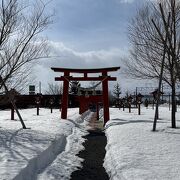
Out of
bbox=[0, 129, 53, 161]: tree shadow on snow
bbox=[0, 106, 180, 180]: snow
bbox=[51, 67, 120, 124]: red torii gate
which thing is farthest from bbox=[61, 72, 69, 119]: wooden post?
bbox=[0, 129, 53, 161]: tree shadow on snow

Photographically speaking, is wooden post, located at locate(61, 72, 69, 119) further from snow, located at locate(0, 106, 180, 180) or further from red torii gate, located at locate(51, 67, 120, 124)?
snow, located at locate(0, 106, 180, 180)

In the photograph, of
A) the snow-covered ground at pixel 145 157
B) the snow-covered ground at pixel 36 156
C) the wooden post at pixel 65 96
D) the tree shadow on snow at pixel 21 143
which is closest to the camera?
the snow-covered ground at pixel 145 157

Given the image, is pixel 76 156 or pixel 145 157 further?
pixel 76 156

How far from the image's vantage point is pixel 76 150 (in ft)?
39.9

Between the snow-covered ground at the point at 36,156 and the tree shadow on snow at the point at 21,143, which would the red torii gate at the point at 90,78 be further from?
the tree shadow on snow at the point at 21,143

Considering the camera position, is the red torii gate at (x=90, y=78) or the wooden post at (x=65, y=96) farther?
the wooden post at (x=65, y=96)

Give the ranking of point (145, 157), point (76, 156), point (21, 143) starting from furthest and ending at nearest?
point (76, 156) < point (21, 143) < point (145, 157)

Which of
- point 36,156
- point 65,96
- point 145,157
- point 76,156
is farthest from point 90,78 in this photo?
point 36,156

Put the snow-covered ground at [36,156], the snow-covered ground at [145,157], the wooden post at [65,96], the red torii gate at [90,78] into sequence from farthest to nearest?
the wooden post at [65,96]
the red torii gate at [90,78]
the snow-covered ground at [36,156]
the snow-covered ground at [145,157]

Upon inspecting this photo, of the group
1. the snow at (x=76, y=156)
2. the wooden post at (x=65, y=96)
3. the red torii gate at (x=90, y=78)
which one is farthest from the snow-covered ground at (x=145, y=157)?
the wooden post at (x=65, y=96)

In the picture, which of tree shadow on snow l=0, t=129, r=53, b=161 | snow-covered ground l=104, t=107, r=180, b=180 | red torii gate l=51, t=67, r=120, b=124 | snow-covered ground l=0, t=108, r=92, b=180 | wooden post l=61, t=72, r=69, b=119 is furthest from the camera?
wooden post l=61, t=72, r=69, b=119

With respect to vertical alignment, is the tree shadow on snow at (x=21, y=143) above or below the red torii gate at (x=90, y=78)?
below

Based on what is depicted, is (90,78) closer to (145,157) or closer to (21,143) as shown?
(21,143)

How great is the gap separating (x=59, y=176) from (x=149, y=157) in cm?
212
